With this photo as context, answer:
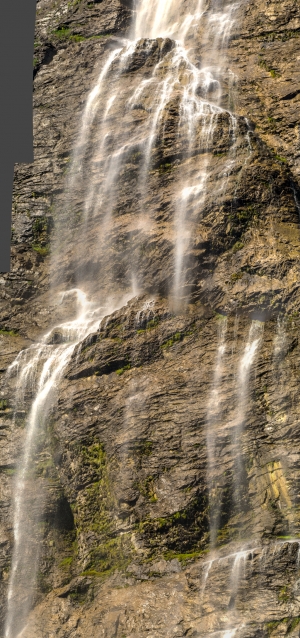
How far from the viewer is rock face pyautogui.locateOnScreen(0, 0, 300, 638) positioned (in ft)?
70.7

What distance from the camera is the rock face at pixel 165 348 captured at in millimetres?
21562

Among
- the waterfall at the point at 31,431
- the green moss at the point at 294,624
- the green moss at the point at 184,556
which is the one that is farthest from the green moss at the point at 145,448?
the green moss at the point at 294,624

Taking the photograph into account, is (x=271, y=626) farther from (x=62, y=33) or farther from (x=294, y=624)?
(x=62, y=33)

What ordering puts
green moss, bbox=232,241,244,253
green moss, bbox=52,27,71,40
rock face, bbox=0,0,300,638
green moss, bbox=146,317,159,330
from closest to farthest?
rock face, bbox=0,0,300,638 < green moss, bbox=146,317,159,330 < green moss, bbox=232,241,244,253 < green moss, bbox=52,27,71,40

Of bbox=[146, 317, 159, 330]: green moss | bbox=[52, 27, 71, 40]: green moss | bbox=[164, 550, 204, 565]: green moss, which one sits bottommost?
bbox=[164, 550, 204, 565]: green moss

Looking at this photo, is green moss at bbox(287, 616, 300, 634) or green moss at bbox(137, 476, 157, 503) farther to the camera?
green moss at bbox(137, 476, 157, 503)

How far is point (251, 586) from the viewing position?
65.3ft

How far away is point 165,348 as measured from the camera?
82.0ft

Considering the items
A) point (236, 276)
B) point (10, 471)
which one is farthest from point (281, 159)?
point (10, 471)

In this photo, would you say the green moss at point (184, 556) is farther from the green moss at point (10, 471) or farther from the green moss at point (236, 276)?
the green moss at point (236, 276)

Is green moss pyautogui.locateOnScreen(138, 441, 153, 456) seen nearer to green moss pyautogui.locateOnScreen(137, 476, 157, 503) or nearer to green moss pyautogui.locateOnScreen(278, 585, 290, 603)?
green moss pyautogui.locateOnScreen(137, 476, 157, 503)

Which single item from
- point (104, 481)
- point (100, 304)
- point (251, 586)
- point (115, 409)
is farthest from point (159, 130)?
point (251, 586)

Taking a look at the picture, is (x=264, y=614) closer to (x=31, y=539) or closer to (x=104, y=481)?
(x=104, y=481)

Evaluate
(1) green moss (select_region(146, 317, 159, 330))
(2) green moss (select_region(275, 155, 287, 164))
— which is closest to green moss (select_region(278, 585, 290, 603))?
(1) green moss (select_region(146, 317, 159, 330))
